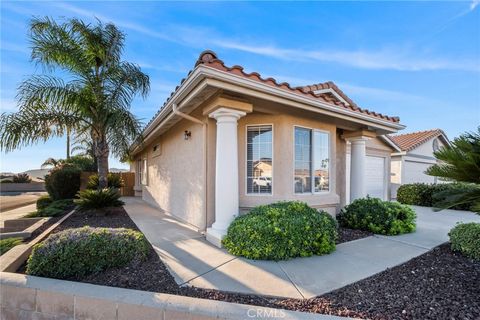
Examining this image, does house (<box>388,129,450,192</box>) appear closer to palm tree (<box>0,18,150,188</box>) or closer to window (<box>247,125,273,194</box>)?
window (<box>247,125,273,194</box>)

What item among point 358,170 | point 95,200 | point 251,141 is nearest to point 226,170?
point 251,141

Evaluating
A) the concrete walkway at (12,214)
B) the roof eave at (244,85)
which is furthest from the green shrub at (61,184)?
the roof eave at (244,85)

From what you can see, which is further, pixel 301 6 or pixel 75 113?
pixel 75 113

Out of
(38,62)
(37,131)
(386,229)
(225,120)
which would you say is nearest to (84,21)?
(38,62)

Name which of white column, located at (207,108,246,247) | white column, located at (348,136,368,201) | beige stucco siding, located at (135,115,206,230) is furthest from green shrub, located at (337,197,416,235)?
beige stucco siding, located at (135,115,206,230)

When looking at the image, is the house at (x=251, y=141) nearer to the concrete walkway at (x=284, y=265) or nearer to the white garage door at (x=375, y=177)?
the concrete walkway at (x=284, y=265)

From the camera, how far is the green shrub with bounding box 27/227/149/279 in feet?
12.7

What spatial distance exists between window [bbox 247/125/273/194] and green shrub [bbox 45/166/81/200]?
11.5 meters

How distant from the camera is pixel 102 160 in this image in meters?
10.0

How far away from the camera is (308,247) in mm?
5078

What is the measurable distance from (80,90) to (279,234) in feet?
28.9

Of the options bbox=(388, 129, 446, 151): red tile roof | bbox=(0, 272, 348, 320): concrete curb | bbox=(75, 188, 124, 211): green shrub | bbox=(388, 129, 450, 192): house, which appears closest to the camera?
bbox=(0, 272, 348, 320): concrete curb

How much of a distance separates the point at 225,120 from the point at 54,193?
12.3 meters

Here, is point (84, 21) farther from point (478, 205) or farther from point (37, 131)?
point (478, 205)
